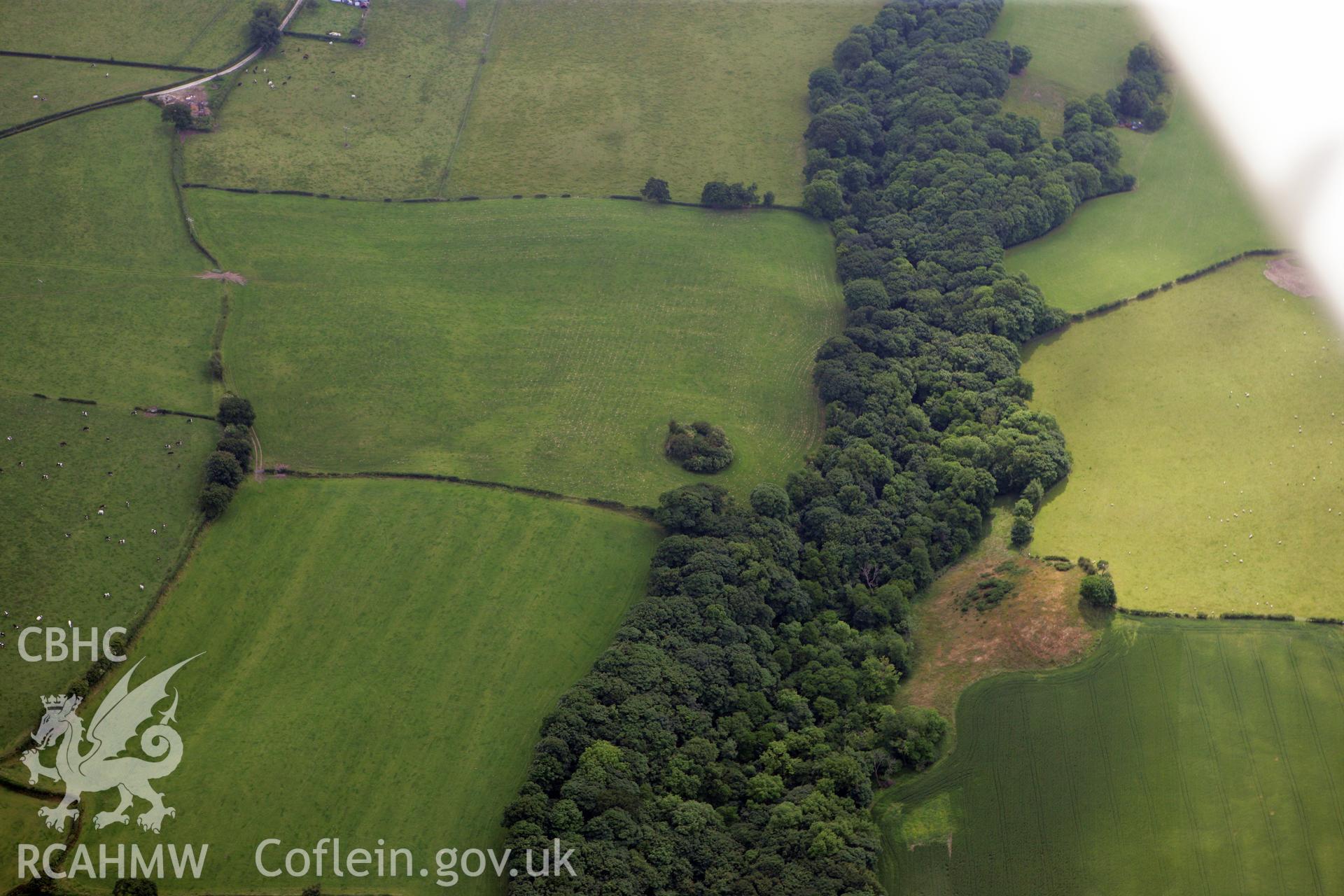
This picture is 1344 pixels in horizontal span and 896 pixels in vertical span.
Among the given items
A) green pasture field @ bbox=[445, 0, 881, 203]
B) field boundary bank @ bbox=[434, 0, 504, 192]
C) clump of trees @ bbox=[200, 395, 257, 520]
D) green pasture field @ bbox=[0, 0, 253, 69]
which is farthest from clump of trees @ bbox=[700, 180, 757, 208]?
green pasture field @ bbox=[0, 0, 253, 69]

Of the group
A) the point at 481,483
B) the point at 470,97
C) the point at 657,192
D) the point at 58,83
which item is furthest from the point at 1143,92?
the point at 58,83

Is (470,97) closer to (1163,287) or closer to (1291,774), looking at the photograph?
(1163,287)

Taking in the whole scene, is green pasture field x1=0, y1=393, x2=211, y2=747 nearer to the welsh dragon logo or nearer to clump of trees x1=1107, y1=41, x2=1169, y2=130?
the welsh dragon logo

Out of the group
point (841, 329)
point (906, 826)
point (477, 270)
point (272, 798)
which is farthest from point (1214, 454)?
point (272, 798)

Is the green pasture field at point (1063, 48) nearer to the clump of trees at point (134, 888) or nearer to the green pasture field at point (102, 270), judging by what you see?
the green pasture field at point (102, 270)

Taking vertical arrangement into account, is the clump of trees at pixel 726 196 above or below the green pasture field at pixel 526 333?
above

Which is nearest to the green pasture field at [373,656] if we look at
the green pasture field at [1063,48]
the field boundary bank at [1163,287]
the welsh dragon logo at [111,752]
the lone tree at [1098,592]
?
the welsh dragon logo at [111,752]
